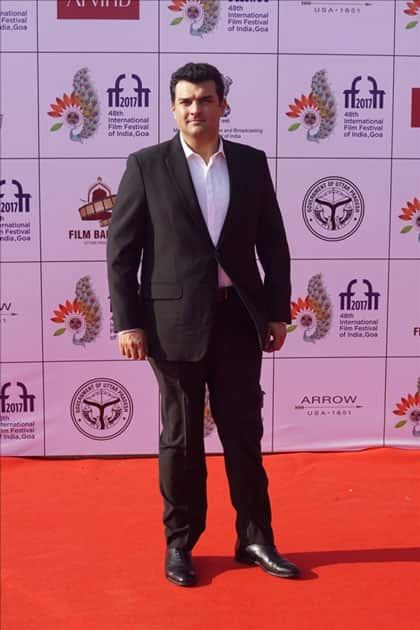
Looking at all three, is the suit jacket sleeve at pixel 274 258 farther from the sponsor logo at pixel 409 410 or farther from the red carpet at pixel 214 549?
the sponsor logo at pixel 409 410

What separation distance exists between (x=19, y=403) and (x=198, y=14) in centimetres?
197

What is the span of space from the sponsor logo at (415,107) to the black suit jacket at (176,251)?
1.41m

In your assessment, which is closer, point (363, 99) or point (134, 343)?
point (134, 343)

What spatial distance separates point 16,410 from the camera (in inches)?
142

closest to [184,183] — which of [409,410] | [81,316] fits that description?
[81,316]

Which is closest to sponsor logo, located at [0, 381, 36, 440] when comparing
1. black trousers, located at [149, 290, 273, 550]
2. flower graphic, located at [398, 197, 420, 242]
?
black trousers, located at [149, 290, 273, 550]

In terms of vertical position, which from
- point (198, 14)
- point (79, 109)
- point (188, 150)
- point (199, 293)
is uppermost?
point (198, 14)

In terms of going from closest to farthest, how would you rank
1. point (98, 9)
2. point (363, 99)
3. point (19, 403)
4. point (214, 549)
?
point (214, 549), point (98, 9), point (363, 99), point (19, 403)

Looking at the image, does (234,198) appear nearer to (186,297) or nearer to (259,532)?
(186,297)

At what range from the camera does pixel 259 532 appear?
2.51 m

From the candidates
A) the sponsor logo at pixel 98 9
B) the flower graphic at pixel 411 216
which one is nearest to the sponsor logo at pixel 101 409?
the flower graphic at pixel 411 216

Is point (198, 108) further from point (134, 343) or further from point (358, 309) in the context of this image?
point (358, 309)

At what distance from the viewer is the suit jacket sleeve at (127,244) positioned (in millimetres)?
2346

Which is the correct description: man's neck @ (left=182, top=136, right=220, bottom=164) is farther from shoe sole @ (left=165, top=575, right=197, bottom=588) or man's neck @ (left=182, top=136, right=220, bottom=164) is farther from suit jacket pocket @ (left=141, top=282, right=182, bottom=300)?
shoe sole @ (left=165, top=575, right=197, bottom=588)
